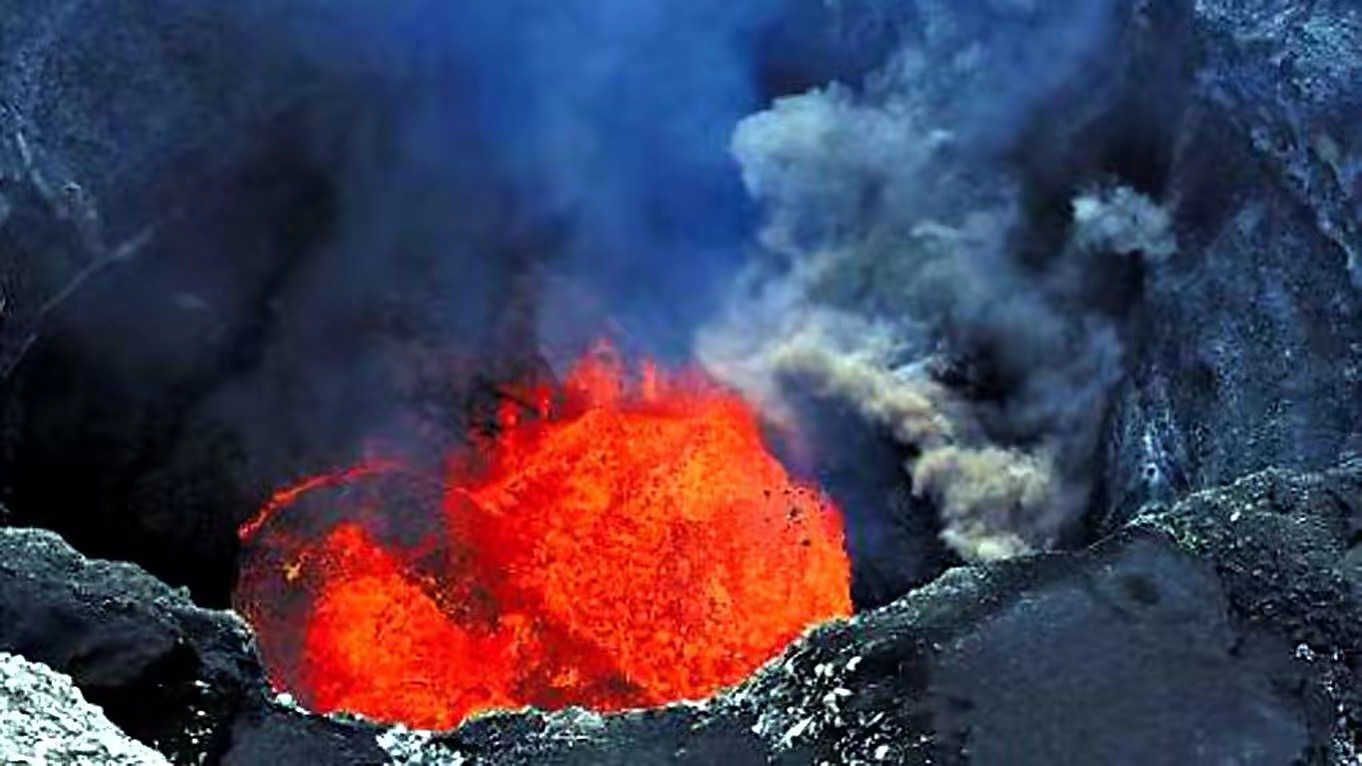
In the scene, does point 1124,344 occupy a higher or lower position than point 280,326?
lower

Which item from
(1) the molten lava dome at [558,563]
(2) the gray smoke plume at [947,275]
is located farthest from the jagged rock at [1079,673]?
(1) the molten lava dome at [558,563]

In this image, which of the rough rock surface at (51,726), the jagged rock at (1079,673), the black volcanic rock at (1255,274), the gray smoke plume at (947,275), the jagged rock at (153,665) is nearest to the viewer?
the rough rock surface at (51,726)

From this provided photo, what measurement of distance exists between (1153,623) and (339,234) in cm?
1088

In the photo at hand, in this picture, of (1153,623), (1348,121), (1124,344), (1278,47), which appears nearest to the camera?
(1153,623)

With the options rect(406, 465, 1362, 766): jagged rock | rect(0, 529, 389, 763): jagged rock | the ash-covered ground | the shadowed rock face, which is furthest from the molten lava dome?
rect(406, 465, 1362, 766): jagged rock

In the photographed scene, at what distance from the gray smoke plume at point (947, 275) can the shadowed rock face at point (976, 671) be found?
223 inches

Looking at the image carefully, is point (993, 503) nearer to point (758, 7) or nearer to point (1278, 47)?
point (1278, 47)

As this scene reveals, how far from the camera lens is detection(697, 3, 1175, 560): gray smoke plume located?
13.4 m

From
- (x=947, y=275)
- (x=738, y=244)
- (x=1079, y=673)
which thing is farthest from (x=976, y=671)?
(x=738, y=244)

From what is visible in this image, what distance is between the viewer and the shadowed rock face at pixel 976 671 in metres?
6.39

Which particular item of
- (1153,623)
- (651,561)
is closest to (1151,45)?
(651,561)

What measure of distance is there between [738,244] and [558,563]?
150 inches

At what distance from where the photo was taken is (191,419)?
1499 cm

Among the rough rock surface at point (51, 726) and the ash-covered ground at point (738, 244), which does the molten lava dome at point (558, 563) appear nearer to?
the ash-covered ground at point (738, 244)
